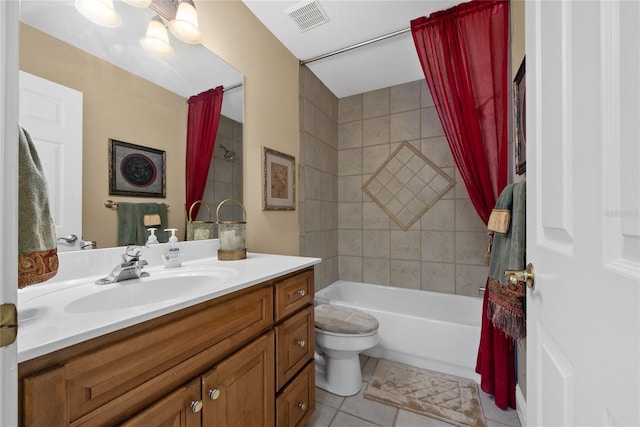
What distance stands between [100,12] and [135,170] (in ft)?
2.04

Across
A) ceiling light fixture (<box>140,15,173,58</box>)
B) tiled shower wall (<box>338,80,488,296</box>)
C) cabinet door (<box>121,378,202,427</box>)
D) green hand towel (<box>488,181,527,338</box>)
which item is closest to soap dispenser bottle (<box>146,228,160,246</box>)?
cabinet door (<box>121,378,202,427</box>)

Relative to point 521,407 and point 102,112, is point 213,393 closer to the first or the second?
point 102,112

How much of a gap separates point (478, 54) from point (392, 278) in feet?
6.48

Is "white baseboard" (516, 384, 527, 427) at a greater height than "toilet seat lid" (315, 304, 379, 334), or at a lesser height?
lesser

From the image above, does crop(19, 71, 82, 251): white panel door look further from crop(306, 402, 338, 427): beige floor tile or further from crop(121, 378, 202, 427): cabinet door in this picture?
crop(306, 402, 338, 427): beige floor tile

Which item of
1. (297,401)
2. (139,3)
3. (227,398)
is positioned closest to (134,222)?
(227,398)

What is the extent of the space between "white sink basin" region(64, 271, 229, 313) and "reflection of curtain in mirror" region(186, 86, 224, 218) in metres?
0.43

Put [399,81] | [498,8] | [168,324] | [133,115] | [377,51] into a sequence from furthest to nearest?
[399,81] → [377,51] → [498,8] → [133,115] → [168,324]

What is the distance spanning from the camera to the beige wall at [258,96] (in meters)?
1.50

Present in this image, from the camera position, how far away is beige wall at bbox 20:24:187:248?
871 mm

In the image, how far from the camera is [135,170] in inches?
43.8
